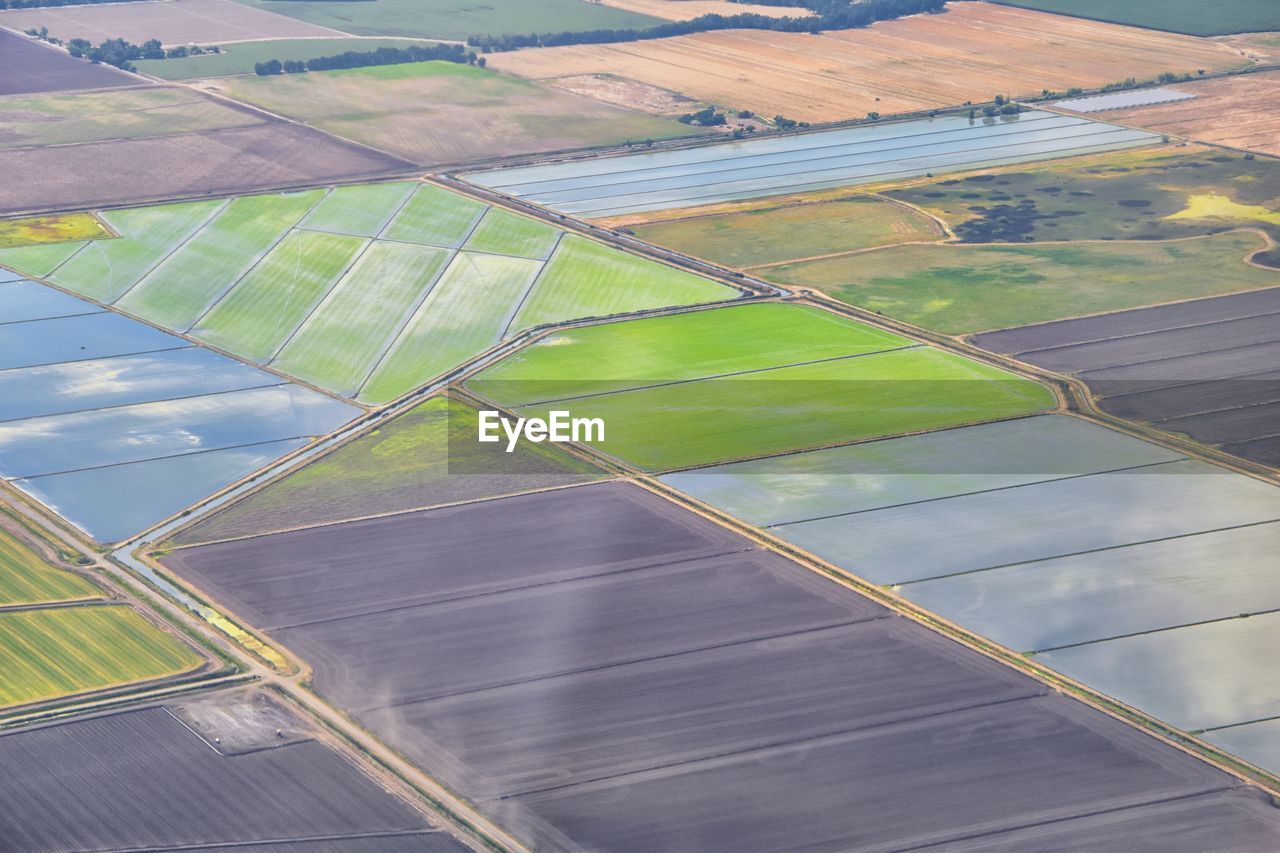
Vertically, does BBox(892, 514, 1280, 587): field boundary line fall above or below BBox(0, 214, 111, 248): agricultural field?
below

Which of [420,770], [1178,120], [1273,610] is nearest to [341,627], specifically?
[420,770]

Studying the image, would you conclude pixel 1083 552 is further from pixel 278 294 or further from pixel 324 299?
pixel 278 294

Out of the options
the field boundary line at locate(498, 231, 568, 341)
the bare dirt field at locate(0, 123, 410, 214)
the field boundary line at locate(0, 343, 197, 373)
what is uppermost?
the bare dirt field at locate(0, 123, 410, 214)

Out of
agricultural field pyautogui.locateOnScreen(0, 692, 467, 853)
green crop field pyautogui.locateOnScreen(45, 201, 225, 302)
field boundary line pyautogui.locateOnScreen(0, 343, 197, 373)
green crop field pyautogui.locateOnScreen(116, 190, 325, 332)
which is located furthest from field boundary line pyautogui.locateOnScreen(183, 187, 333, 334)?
agricultural field pyautogui.locateOnScreen(0, 692, 467, 853)

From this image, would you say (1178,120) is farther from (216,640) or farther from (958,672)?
(216,640)

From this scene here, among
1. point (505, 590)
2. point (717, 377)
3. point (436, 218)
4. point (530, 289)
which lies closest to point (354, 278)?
point (530, 289)

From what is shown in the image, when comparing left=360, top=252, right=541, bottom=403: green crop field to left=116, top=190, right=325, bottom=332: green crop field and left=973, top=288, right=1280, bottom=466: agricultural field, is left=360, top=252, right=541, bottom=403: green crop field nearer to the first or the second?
left=116, top=190, right=325, bottom=332: green crop field

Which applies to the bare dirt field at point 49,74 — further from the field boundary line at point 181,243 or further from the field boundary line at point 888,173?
the field boundary line at point 888,173
